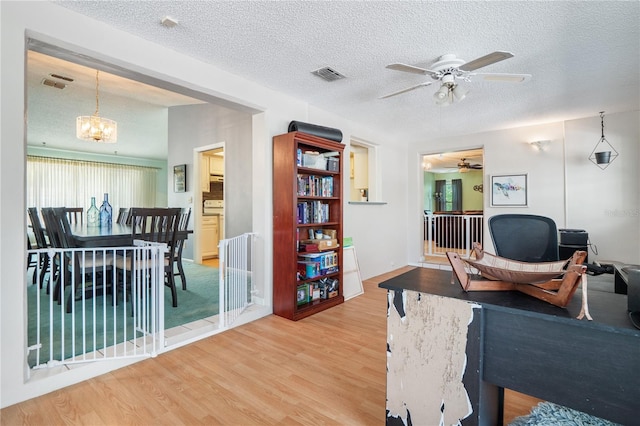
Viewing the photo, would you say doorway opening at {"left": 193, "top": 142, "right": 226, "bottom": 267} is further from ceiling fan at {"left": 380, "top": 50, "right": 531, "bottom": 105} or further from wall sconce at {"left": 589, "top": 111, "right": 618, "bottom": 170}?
wall sconce at {"left": 589, "top": 111, "right": 618, "bottom": 170}

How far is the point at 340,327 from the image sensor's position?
293 cm

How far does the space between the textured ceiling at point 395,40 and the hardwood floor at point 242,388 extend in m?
2.43

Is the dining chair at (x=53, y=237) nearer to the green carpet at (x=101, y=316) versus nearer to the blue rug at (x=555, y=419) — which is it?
the green carpet at (x=101, y=316)

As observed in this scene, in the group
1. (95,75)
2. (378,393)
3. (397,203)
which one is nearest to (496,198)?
(397,203)

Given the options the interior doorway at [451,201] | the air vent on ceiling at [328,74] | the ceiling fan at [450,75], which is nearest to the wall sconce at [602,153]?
the interior doorway at [451,201]

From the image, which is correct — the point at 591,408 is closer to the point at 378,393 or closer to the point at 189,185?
the point at 378,393

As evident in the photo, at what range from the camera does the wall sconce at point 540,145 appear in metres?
4.56

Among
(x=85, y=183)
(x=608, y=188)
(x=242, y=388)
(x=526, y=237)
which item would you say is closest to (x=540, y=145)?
(x=608, y=188)

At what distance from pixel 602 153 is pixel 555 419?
3.97 metres

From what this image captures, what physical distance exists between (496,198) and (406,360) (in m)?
4.50

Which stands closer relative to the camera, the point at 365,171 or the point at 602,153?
the point at 602,153

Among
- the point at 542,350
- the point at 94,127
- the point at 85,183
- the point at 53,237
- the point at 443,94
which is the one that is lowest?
the point at 542,350

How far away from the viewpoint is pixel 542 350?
112 centimetres

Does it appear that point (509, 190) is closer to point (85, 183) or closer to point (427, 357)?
point (427, 357)
